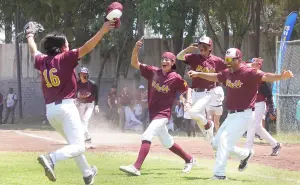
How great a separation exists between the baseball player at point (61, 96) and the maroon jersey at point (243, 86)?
8.80ft

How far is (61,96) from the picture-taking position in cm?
979

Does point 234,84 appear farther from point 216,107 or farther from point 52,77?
point 216,107

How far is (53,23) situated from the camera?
35.4 metres

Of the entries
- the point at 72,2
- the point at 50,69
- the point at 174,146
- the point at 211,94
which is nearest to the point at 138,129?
the point at 72,2

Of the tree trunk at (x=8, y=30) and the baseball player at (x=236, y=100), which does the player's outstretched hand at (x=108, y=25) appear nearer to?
the baseball player at (x=236, y=100)

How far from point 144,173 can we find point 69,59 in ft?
10.2

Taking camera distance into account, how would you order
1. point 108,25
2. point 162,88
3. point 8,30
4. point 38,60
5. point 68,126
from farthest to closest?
point 8,30, point 162,88, point 38,60, point 68,126, point 108,25

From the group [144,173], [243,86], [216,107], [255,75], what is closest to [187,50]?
[216,107]

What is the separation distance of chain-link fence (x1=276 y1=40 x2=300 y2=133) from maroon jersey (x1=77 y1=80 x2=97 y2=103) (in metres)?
6.32

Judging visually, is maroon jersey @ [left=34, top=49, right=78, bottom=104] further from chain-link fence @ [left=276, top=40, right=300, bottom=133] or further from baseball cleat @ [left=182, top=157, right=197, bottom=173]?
chain-link fence @ [left=276, top=40, right=300, bottom=133]

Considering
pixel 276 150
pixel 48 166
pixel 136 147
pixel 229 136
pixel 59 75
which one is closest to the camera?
pixel 48 166

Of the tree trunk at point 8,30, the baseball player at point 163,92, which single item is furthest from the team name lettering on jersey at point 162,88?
the tree trunk at point 8,30

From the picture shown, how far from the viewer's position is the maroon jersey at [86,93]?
1867cm

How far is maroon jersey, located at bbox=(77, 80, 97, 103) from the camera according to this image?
18.7 m
